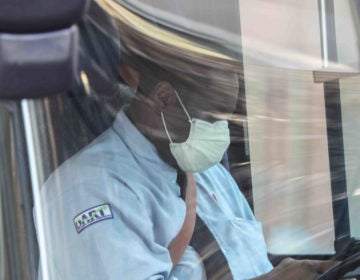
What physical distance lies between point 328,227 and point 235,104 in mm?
400

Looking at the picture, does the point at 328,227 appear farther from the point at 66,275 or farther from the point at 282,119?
the point at 66,275

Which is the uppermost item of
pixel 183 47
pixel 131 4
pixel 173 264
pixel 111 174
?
pixel 131 4

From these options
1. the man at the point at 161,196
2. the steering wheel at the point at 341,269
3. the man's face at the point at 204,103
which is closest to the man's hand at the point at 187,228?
the man at the point at 161,196

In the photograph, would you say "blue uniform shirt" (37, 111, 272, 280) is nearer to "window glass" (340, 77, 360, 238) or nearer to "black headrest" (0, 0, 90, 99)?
"window glass" (340, 77, 360, 238)

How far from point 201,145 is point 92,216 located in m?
0.33

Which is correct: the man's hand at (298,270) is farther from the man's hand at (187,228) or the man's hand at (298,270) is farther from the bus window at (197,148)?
the man's hand at (187,228)

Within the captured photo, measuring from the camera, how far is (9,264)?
131cm

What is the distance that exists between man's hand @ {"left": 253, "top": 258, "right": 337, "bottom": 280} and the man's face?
398 mm

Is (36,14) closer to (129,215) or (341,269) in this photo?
(129,215)

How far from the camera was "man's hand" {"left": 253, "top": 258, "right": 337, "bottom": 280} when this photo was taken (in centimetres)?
160

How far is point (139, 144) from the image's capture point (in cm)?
156

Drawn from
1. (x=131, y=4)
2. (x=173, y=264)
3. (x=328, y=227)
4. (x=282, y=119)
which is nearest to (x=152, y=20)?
(x=131, y=4)

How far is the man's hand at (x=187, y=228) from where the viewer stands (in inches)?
61.2

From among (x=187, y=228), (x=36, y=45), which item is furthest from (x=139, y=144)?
(x=36, y=45)
